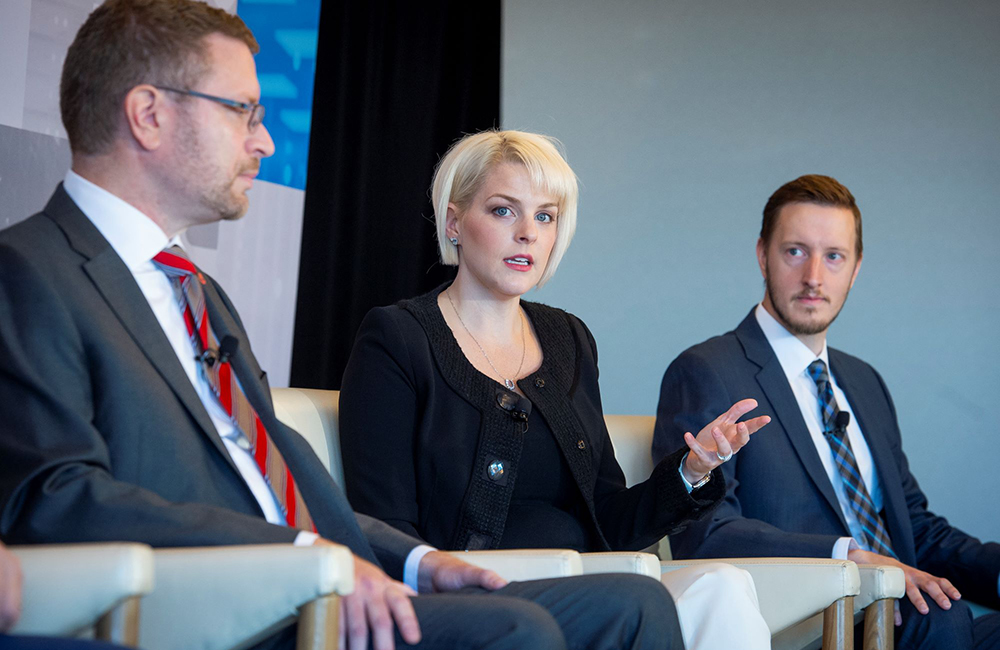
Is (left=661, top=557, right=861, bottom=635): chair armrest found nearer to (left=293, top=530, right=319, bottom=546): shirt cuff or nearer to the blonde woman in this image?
the blonde woman

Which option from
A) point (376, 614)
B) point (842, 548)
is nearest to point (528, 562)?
point (376, 614)

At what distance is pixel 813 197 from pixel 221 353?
1728 mm

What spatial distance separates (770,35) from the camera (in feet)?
13.9

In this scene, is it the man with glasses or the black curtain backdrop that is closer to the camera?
the man with glasses

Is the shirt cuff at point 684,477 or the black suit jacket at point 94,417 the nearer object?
the black suit jacket at point 94,417

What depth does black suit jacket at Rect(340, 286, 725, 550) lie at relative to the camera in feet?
6.63

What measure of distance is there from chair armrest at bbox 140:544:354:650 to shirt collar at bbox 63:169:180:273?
0.52 m

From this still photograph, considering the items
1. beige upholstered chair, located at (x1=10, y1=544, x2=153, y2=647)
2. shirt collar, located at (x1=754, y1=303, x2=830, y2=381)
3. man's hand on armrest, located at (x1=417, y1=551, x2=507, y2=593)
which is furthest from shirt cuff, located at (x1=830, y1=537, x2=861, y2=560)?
beige upholstered chair, located at (x1=10, y1=544, x2=153, y2=647)

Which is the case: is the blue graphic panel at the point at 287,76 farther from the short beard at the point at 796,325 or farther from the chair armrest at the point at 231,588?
the chair armrest at the point at 231,588

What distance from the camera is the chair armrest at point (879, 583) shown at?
81.4 inches

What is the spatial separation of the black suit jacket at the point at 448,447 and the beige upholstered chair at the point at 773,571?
0.11 meters

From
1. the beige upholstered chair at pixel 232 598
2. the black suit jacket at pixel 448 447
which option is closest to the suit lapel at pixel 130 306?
the beige upholstered chair at pixel 232 598

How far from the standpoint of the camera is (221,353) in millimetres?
1591

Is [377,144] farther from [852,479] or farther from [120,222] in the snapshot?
[120,222]
